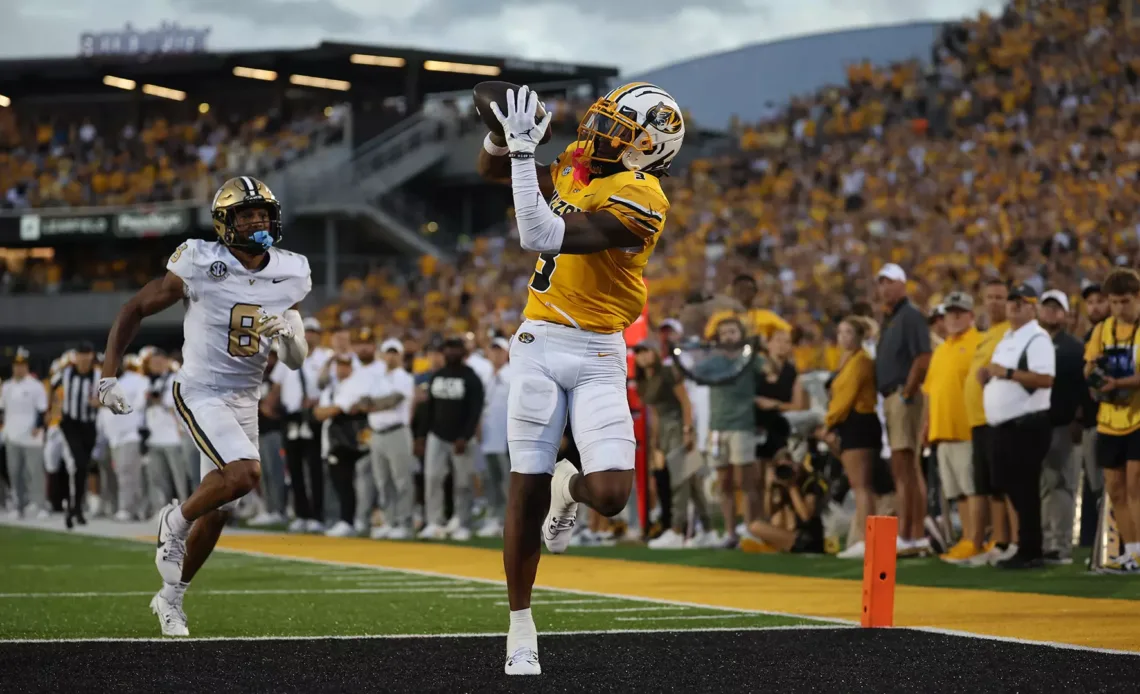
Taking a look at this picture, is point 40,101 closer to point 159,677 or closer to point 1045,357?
point 1045,357

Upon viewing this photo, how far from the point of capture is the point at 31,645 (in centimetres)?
673

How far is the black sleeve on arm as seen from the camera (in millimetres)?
15000

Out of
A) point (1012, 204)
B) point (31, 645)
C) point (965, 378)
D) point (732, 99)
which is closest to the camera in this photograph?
point (31, 645)

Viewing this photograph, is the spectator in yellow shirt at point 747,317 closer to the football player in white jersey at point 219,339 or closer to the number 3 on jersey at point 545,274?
the football player in white jersey at point 219,339

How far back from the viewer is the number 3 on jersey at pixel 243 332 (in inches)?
301

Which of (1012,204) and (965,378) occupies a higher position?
(1012,204)

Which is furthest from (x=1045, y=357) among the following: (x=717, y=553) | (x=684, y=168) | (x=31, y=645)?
(x=684, y=168)

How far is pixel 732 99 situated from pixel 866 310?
84.4ft

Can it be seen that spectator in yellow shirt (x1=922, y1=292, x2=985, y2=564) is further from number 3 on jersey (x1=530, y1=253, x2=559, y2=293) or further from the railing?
the railing

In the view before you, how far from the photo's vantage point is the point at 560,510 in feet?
20.1

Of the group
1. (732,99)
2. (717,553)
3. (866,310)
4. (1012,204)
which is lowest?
(717,553)

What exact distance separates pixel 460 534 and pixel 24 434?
801 centimetres

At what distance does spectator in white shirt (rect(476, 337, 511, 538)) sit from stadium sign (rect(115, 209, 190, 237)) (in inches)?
924

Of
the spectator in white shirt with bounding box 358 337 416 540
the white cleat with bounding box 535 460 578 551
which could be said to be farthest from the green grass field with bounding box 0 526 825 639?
the spectator in white shirt with bounding box 358 337 416 540
